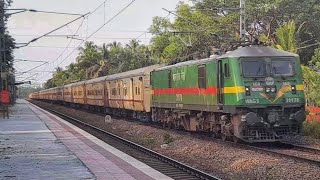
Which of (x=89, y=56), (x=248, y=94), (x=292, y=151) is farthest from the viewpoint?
(x=89, y=56)

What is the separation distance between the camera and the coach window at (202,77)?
59.7ft

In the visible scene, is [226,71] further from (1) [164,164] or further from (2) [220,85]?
(1) [164,164]

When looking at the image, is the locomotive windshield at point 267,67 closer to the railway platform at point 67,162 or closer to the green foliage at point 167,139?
the railway platform at point 67,162

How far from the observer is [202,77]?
60.6 ft

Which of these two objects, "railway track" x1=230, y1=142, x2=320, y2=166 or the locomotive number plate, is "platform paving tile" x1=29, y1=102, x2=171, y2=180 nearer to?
"railway track" x1=230, y1=142, x2=320, y2=166

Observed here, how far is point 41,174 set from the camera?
10633 millimetres

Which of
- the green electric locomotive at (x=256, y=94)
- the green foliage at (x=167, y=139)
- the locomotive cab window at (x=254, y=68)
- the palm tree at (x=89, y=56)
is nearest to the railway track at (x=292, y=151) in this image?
the green electric locomotive at (x=256, y=94)

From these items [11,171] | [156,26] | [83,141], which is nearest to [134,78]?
[83,141]

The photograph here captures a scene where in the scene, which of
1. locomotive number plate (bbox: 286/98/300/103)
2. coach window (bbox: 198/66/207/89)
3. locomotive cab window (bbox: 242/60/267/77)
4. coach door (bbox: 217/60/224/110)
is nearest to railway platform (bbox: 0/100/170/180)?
coach door (bbox: 217/60/224/110)

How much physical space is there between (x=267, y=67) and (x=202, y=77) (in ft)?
9.80

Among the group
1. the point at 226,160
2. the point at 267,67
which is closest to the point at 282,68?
the point at 267,67

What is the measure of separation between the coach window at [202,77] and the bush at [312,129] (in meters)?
4.53

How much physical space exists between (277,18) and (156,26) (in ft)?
94.9

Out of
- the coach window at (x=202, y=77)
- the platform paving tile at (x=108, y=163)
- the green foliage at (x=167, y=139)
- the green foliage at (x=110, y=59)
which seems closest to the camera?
the platform paving tile at (x=108, y=163)
